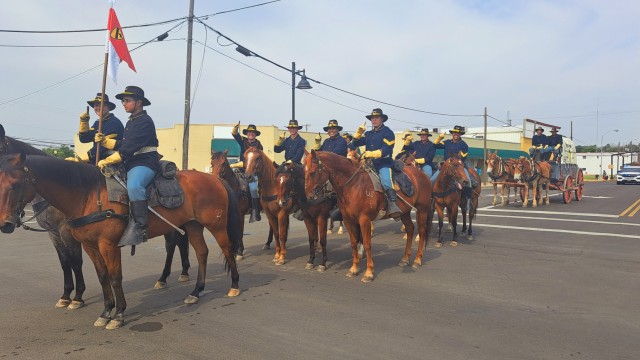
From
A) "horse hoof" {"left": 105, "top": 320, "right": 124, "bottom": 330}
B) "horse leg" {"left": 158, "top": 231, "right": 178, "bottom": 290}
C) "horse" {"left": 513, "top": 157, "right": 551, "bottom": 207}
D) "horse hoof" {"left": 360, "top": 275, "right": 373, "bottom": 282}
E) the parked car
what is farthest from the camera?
the parked car

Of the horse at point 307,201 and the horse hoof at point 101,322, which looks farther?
the horse at point 307,201

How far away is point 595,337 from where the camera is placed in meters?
4.57

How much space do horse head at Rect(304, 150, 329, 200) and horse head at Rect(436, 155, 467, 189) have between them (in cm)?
428

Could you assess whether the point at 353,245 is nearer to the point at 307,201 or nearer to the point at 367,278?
the point at 367,278

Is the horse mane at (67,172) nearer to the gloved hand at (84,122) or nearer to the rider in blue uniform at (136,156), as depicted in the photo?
the rider in blue uniform at (136,156)

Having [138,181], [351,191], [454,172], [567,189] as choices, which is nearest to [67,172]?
[138,181]

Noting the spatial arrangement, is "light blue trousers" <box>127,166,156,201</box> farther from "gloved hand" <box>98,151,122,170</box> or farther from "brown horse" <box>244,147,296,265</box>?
"brown horse" <box>244,147,296,265</box>

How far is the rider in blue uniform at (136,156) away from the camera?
5051 millimetres

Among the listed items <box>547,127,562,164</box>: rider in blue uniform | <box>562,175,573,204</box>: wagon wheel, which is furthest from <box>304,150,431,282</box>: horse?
<box>562,175,573,204</box>: wagon wheel

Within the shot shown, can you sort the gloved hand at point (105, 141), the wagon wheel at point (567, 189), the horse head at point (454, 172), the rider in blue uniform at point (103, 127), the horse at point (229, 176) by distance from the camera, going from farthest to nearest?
the wagon wheel at point (567, 189)
the horse head at point (454, 172)
the horse at point (229, 176)
the rider in blue uniform at point (103, 127)
the gloved hand at point (105, 141)

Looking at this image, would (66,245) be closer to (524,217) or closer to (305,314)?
(305,314)

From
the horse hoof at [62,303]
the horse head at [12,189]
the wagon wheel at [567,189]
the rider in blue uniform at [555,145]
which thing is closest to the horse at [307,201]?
the horse hoof at [62,303]

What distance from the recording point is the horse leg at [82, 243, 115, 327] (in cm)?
495

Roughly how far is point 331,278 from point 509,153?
4952 cm
